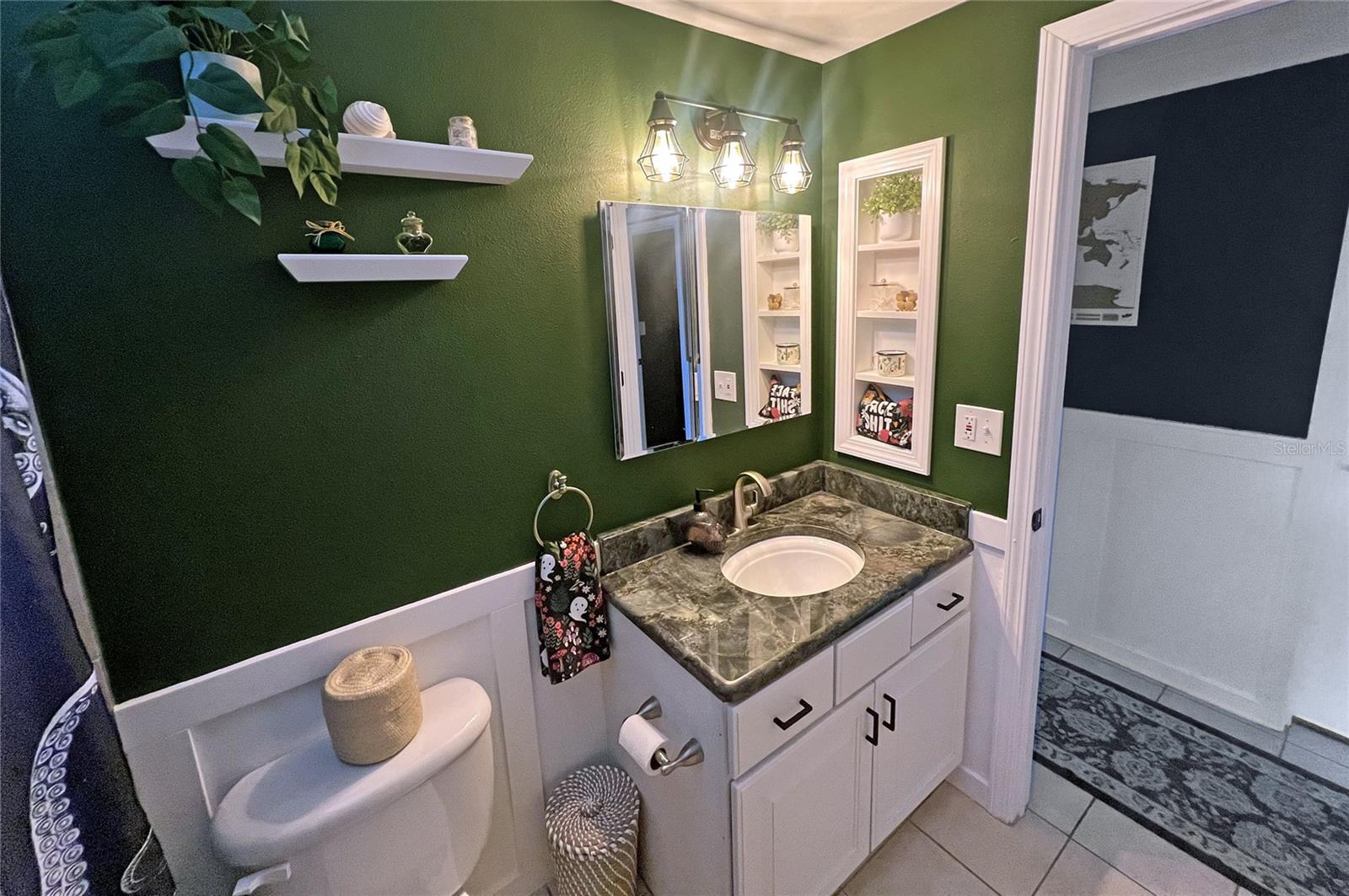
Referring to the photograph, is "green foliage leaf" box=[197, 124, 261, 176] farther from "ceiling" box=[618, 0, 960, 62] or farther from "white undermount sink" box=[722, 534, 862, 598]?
"white undermount sink" box=[722, 534, 862, 598]

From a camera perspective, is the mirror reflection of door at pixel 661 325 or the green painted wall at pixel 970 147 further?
the mirror reflection of door at pixel 661 325

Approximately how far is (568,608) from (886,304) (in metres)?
1.30

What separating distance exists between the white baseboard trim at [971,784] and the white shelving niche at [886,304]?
37.7 inches

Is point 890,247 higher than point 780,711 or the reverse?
higher

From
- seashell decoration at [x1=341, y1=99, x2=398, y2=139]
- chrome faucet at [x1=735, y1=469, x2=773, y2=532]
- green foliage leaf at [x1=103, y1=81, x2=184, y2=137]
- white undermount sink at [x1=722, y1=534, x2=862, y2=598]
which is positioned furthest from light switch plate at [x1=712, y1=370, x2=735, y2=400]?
green foliage leaf at [x1=103, y1=81, x2=184, y2=137]

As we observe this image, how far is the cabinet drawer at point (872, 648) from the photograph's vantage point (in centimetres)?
130

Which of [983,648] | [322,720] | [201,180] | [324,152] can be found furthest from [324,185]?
[983,648]

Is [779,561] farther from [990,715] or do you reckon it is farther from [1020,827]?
[1020,827]

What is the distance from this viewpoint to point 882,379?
1804 millimetres

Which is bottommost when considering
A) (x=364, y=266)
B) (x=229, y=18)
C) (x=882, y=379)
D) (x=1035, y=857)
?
(x=1035, y=857)

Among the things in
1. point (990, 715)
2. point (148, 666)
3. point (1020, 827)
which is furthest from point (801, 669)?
point (148, 666)

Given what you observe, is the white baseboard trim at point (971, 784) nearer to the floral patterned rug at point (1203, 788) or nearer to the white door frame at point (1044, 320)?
the white door frame at point (1044, 320)

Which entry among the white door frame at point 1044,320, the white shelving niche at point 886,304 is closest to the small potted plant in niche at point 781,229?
the white shelving niche at point 886,304

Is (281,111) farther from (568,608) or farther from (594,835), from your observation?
(594,835)
